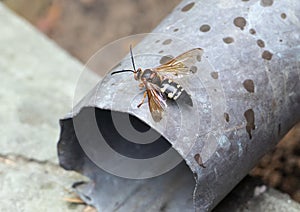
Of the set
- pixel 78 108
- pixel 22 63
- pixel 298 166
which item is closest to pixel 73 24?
pixel 22 63

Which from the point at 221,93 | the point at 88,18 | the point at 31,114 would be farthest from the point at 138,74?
the point at 88,18

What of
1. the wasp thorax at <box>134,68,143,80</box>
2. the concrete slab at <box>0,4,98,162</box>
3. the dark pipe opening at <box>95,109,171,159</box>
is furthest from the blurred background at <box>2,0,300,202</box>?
the wasp thorax at <box>134,68,143,80</box>

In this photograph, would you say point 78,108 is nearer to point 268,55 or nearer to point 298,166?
point 268,55

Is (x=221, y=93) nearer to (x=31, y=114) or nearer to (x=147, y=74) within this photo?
(x=147, y=74)

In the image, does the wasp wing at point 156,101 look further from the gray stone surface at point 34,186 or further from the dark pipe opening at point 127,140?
the gray stone surface at point 34,186

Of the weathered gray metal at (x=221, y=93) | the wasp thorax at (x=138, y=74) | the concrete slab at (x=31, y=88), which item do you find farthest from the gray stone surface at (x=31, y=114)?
the wasp thorax at (x=138, y=74)

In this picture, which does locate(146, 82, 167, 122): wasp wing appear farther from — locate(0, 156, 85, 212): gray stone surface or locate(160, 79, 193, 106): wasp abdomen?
locate(0, 156, 85, 212): gray stone surface
